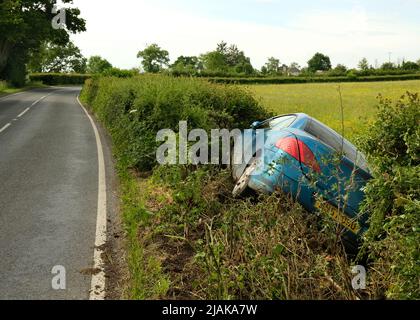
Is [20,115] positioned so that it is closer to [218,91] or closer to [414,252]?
[218,91]

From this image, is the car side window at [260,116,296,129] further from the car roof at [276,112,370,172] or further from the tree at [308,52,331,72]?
the tree at [308,52,331,72]

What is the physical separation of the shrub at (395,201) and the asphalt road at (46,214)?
2.88 metres

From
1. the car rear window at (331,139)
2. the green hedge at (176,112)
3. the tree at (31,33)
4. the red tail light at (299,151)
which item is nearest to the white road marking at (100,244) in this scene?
the green hedge at (176,112)

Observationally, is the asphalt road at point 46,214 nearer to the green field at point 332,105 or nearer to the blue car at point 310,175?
the blue car at point 310,175

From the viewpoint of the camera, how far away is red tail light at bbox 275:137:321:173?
5.57 m

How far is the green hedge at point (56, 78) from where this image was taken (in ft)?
236

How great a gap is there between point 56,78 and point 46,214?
2870 inches

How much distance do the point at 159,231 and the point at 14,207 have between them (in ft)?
9.63

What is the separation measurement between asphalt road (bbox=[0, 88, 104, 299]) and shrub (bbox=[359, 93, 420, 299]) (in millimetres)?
2880

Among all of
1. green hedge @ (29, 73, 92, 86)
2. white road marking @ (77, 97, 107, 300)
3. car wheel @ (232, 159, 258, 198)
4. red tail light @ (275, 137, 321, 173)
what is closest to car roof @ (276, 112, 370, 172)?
red tail light @ (275, 137, 321, 173)

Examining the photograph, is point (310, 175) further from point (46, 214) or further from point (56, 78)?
point (56, 78)

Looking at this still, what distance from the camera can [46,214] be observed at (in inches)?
287

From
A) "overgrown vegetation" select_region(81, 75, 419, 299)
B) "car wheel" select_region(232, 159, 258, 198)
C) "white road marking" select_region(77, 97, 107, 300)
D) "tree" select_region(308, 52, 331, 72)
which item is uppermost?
"tree" select_region(308, 52, 331, 72)

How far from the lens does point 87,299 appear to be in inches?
183
